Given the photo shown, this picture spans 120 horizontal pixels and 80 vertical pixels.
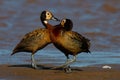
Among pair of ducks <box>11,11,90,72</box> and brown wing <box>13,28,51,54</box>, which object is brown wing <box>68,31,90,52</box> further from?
brown wing <box>13,28,51,54</box>

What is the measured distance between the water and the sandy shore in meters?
1.12

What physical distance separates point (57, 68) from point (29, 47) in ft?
2.31

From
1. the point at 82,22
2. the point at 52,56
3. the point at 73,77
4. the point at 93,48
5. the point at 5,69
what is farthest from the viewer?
the point at 82,22

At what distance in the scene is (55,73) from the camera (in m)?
12.8

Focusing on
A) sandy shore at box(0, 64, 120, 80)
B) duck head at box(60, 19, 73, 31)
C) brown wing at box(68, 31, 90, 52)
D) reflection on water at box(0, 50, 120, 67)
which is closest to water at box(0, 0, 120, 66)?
reflection on water at box(0, 50, 120, 67)

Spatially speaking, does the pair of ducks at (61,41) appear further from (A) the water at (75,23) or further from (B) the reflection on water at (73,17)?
(B) the reflection on water at (73,17)

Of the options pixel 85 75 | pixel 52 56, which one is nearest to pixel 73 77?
pixel 85 75

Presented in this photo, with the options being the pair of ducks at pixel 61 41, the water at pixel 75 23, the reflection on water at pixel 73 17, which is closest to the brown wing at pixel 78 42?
the pair of ducks at pixel 61 41

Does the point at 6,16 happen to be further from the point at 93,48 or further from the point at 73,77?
the point at 73,77

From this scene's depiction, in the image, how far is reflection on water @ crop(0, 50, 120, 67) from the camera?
1433 centimetres

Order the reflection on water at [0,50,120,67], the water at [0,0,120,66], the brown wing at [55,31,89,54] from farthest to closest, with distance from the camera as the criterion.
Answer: the water at [0,0,120,66], the reflection on water at [0,50,120,67], the brown wing at [55,31,89,54]

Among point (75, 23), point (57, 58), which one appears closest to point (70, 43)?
point (57, 58)

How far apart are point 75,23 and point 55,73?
6.66m

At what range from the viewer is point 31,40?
525 inches
